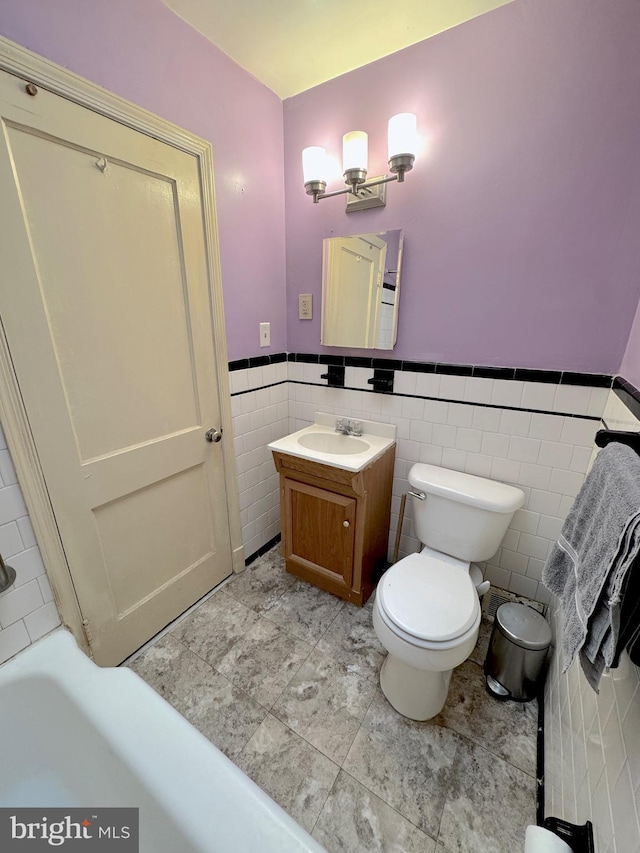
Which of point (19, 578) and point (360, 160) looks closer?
point (19, 578)

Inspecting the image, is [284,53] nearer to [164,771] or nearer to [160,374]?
[160,374]

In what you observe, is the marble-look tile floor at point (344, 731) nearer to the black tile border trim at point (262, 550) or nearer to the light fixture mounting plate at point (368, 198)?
the black tile border trim at point (262, 550)

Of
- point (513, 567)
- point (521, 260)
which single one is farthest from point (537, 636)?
point (521, 260)

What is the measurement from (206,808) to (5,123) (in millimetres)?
1692

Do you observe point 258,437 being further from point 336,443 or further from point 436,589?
point 436,589

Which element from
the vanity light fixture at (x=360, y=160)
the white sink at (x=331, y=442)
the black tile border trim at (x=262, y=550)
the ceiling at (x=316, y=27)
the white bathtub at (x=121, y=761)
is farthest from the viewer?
the black tile border trim at (x=262, y=550)

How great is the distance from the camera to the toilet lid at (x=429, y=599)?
42.7 inches

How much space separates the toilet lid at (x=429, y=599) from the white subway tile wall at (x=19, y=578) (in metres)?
1.14

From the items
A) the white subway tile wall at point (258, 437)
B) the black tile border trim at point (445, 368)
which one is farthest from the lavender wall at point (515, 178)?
the white subway tile wall at point (258, 437)

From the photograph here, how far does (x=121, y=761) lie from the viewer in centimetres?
79

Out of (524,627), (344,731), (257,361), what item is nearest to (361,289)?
(257,361)

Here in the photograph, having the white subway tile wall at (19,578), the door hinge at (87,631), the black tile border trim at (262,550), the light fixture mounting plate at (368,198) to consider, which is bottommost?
the black tile border trim at (262,550)

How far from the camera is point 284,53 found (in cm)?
137

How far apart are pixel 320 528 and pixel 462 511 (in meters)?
0.66
